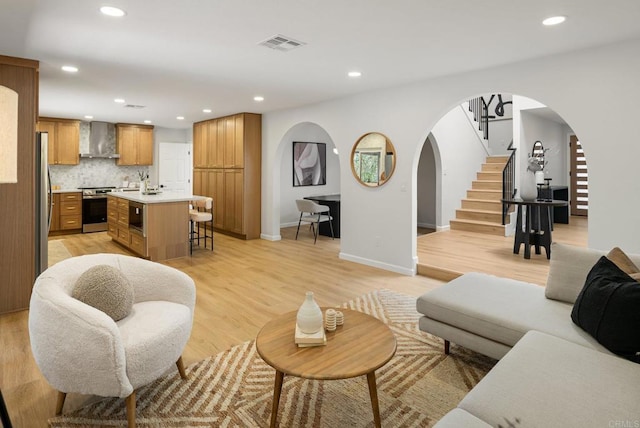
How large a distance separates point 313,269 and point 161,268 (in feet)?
9.69

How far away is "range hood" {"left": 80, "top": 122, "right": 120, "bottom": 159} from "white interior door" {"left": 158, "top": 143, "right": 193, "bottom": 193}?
1.14m

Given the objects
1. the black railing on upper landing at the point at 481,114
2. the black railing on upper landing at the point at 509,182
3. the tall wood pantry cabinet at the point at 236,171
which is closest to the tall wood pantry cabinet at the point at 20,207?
the tall wood pantry cabinet at the point at 236,171

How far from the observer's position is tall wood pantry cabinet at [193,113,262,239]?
736 cm

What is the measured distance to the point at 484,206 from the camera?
770cm

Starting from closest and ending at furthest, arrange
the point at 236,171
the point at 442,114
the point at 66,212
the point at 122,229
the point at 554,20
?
the point at 554,20, the point at 442,114, the point at 122,229, the point at 236,171, the point at 66,212

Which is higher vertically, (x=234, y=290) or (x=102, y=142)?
(x=102, y=142)

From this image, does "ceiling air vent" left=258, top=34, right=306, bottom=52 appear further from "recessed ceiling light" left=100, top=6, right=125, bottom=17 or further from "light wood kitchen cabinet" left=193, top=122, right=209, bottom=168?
"light wood kitchen cabinet" left=193, top=122, right=209, bottom=168

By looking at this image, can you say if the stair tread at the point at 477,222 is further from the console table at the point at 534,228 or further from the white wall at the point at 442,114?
the white wall at the point at 442,114

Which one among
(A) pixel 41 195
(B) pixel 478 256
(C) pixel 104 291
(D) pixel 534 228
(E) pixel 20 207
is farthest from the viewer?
(D) pixel 534 228

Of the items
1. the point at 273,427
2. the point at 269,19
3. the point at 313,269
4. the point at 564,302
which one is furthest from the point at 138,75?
the point at 564,302

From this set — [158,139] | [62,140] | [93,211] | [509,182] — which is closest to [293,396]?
[509,182]

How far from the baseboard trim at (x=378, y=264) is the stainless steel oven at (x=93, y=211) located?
18.1 ft

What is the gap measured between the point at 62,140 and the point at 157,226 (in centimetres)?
427

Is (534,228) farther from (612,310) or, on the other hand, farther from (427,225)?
(612,310)
